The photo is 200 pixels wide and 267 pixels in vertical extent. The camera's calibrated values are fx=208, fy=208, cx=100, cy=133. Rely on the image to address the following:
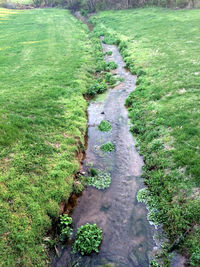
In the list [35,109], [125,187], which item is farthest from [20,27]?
[125,187]

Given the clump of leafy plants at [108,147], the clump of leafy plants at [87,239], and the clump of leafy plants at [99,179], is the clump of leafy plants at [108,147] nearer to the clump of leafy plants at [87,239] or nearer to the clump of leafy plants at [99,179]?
the clump of leafy plants at [99,179]

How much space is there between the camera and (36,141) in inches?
545

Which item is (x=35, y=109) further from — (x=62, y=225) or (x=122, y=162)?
(x=62, y=225)

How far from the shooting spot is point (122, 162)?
46.8 ft

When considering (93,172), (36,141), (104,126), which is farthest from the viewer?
(104,126)

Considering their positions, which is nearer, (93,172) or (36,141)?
(93,172)

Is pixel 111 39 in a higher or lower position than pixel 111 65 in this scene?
higher

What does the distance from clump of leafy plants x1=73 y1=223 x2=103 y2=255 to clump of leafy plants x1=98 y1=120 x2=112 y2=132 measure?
8.89 m

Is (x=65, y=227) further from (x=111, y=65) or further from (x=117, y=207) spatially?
(x=111, y=65)

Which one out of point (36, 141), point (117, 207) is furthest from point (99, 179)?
point (36, 141)

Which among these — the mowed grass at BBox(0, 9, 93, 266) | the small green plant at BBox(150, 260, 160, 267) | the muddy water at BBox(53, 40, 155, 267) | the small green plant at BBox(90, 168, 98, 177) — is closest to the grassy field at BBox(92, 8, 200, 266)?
the muddy water at BBox(53, 40, 155, 267)

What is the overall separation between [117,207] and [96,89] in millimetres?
15109

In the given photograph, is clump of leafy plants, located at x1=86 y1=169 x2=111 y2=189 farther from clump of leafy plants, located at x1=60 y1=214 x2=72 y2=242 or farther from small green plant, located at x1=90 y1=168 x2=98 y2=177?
clump of leafy plants, located at x1=60 y1=214 x2=72 y2=242

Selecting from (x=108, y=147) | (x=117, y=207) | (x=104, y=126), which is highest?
(x=104, y=126)
